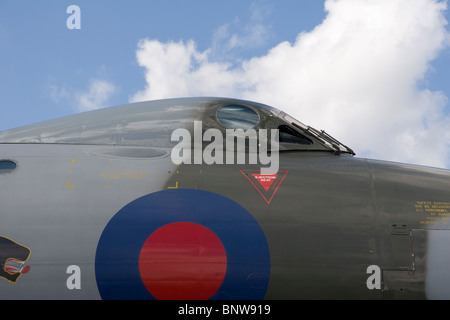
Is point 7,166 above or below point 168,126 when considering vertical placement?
below

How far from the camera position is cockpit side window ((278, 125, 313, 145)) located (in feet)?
28.3

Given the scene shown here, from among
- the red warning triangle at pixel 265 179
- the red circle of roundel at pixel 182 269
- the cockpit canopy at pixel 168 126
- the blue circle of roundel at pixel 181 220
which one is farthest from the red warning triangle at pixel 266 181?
the red circle of roundel at pixel 182 269

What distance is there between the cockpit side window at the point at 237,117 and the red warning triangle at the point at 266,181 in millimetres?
1127

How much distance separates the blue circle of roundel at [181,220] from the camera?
7008mm

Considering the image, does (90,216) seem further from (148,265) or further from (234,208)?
(234,208)

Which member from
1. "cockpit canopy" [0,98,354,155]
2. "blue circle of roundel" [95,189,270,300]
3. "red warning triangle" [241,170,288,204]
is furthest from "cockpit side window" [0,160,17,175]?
"red warning triangle" [241,170,288,204]

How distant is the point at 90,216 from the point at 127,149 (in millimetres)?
1501

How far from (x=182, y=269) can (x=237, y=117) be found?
9.85 ft

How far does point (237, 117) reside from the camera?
862 cm

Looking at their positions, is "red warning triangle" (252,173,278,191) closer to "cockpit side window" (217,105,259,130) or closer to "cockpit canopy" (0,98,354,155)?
"cockpit canopy" (0,98,354,155)

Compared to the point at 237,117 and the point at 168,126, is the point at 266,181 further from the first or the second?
the point at 168,126
